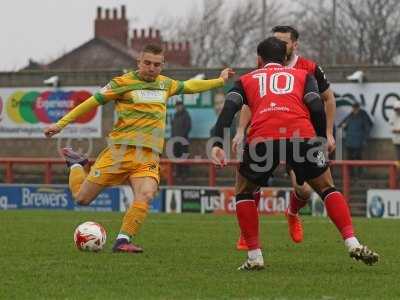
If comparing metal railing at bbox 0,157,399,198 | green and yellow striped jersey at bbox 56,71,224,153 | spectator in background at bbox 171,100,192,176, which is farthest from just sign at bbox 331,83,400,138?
green and yellow striped jersey at bbox 56,71,224,153

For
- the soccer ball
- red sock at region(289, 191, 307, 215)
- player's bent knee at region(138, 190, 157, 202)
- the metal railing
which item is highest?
the metal railing

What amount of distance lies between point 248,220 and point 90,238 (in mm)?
2218

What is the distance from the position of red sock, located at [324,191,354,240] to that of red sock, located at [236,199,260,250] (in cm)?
59

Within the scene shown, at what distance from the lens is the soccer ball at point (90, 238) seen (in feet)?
36.9

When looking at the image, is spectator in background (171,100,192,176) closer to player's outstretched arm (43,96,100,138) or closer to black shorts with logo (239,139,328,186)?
player's outstretched arm (43,96,100,138)

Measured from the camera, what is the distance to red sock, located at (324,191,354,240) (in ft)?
30.7

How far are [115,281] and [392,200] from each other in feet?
51.4

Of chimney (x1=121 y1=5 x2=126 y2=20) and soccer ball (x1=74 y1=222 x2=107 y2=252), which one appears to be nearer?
soccer ball (x1=74 y1=222 x2=107 y2=252)

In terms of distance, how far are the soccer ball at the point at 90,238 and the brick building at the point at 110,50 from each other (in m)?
56.3

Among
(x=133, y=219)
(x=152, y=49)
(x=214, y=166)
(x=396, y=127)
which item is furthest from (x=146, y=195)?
(x=396, y=127)

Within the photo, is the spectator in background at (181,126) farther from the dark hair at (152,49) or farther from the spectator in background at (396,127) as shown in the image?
the dark hair at (152,49)

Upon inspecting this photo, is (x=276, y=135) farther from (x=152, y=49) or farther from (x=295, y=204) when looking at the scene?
(x=295, y=204)

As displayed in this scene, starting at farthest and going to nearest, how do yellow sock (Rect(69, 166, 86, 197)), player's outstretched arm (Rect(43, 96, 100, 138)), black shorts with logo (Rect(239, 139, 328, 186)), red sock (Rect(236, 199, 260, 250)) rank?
yellow sock (Rect(69, 166, 86, 197)) < player's outstretched arm (Rect(43, 96, 100, 138)) < red sock (Rect(236, 199, 260, 250)) < black shorts with logo (Rect(239, 139, 328, 186))

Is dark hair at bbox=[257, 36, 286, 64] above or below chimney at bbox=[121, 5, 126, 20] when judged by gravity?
below
